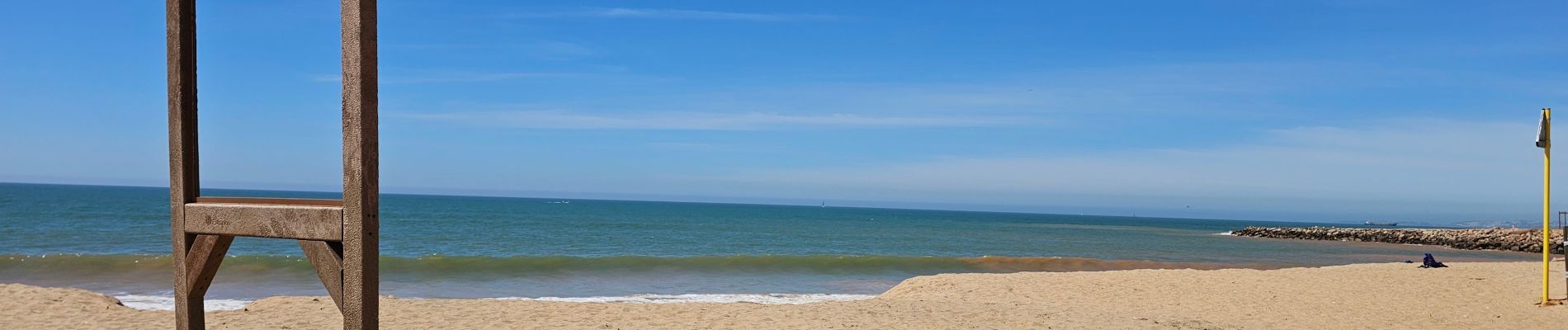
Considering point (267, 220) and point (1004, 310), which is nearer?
point (267, 220)

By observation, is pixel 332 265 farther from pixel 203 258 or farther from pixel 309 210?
pixel 203 258

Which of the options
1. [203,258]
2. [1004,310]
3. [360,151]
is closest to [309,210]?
[360,151]

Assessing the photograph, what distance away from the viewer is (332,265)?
155 inches

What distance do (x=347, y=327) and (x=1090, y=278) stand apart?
13.1 meters

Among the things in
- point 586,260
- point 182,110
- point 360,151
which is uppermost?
point 182,110

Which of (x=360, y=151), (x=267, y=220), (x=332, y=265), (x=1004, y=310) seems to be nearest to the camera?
(x=360, y=151)

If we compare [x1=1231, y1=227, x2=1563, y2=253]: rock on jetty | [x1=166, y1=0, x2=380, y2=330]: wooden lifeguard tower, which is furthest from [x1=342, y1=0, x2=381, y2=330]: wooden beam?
[x1=1231, y1=227, x2=1563, y2=253]: rock on jetty

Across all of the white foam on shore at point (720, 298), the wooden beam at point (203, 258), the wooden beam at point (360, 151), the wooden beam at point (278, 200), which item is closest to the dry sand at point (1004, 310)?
the white foam on shore at point (720, 298)

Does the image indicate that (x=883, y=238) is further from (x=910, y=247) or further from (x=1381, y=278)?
(x=1381, y=278)

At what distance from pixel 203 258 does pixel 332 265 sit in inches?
39.1

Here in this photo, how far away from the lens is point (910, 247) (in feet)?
123

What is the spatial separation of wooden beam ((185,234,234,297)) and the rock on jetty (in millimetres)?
36768

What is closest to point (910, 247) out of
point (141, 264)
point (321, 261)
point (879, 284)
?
point (879, 284)

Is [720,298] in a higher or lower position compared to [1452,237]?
higher
